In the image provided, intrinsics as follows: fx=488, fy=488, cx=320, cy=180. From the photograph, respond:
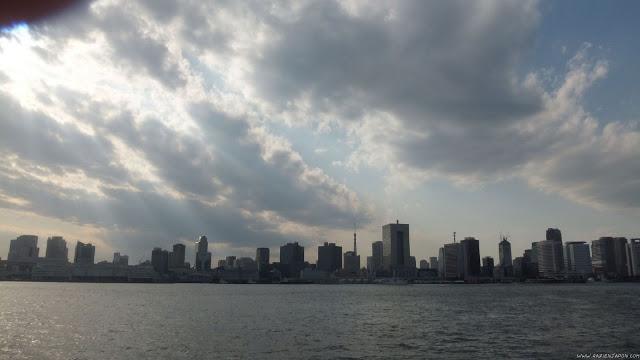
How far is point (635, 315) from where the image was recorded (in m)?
105

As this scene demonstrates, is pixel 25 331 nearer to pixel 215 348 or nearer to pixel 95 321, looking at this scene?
pixel 95 321

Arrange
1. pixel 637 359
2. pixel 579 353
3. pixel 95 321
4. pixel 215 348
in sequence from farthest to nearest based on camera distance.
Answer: pixel 95 321, pixel 215 348, pixel 579 353, pixel 637 359

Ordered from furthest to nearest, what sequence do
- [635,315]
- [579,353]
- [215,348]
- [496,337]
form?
[635,315] → [496,337] → [215,348] → [579,353]

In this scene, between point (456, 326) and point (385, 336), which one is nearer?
point (385, 336)

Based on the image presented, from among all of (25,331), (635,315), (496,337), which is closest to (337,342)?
(496,337)

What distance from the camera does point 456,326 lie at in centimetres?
8569

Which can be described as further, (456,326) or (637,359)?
(456,326)

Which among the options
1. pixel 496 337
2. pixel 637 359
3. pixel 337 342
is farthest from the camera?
pixel 496 337

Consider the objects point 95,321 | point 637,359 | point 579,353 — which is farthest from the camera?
point 95,321

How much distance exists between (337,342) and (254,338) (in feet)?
40.1

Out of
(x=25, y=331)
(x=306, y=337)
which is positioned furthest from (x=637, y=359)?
(x=25, y=331)

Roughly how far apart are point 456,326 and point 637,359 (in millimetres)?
35480

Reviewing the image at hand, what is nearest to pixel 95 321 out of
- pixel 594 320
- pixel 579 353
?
pixel 579 353

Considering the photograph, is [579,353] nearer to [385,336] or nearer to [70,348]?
[385,336]
